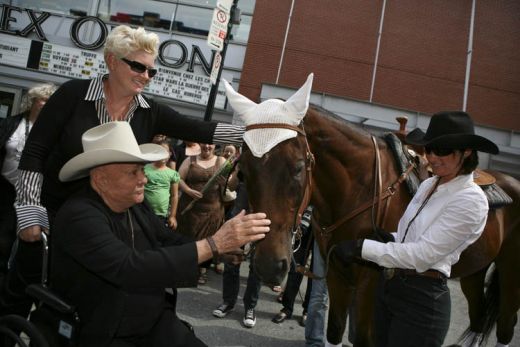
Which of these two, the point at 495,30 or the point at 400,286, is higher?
the point at 495,30

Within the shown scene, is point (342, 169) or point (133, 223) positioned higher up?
point (342, 169)

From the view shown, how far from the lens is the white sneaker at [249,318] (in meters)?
4.70

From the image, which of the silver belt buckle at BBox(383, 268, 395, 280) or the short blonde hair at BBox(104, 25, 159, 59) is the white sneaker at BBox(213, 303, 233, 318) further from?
the short blonde hair at BBox(104, 25, 159, 59)

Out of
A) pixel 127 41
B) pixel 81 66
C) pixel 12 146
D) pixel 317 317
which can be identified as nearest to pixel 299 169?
pixel 127 41

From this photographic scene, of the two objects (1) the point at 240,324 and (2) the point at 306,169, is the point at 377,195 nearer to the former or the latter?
(2) the point at 306,169

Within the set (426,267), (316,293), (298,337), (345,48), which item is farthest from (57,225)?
(345,48)

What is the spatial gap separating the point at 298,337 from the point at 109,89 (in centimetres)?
348

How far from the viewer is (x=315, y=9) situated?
566 inches

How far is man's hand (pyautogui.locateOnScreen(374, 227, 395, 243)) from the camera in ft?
8.80

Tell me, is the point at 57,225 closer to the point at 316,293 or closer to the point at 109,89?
the point at 109,89

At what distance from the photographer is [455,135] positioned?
7.41ft

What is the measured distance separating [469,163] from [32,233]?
235 cm

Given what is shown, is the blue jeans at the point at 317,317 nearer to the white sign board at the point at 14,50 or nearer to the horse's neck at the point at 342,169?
the horse's neck at the point at 342,169

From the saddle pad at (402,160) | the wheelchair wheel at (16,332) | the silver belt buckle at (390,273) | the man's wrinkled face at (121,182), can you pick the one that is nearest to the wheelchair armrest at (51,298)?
the wheelchair wheel at (16,332)
